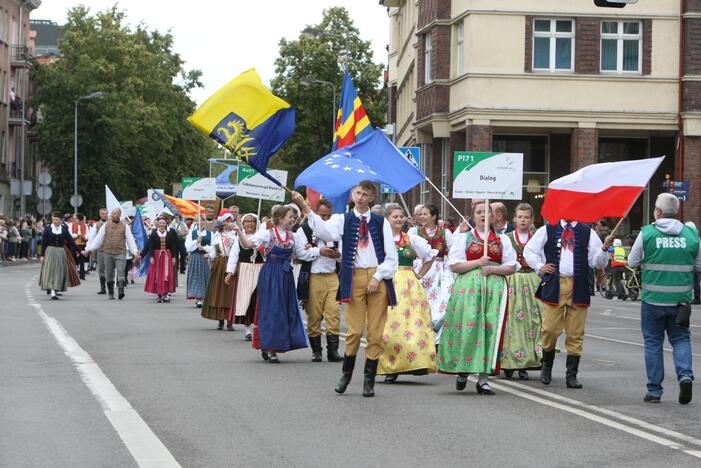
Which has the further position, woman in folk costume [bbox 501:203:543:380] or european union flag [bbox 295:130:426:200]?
european union flag [bbox 295:130:426:200]

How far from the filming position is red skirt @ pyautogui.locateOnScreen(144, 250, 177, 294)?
100ft

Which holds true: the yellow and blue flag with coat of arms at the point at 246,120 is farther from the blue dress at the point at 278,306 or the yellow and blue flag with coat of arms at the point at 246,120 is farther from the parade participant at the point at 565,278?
the parade participant at the point at 565,278

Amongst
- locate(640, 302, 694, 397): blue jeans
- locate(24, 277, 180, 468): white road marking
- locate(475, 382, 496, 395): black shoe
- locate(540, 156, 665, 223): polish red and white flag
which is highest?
locate(540, 156, 665, 223): polish red and white flag

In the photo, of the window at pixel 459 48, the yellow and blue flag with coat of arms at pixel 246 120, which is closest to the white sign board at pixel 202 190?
the window at pixel 459 48

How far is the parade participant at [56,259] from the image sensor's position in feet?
100

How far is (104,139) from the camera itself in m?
82.7

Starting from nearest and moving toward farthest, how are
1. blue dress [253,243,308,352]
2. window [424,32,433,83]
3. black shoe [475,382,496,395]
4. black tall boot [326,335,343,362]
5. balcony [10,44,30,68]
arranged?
black shoe [475,382,496,395]
blue dress [253,243,308,352]
black tall boot [326,335,343,362]
window [424,32,433,83]
balcony [10,44,30,68]

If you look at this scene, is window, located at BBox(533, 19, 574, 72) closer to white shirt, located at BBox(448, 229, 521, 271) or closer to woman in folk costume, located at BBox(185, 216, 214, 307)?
woman in folk costume, located at BBox(185, 216, 214, 307)

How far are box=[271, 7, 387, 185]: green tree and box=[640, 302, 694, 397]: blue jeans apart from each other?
74917 millimetres

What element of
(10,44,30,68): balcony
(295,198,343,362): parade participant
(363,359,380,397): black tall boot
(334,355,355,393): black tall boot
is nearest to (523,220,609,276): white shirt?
(363,359,380,397): black tall boot

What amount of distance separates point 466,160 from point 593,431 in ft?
65.8

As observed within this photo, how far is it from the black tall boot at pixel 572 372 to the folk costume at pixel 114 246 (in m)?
18.8

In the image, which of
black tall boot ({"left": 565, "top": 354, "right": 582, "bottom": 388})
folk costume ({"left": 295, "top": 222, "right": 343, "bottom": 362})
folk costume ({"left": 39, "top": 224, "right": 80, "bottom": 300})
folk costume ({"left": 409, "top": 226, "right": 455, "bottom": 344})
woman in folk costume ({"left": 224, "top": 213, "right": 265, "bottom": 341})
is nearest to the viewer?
black tall boot ({"left": 565, "top": 354, "right": 582, "bottom": 388})

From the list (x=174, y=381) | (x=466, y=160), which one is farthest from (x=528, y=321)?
(x=466, y=160)
